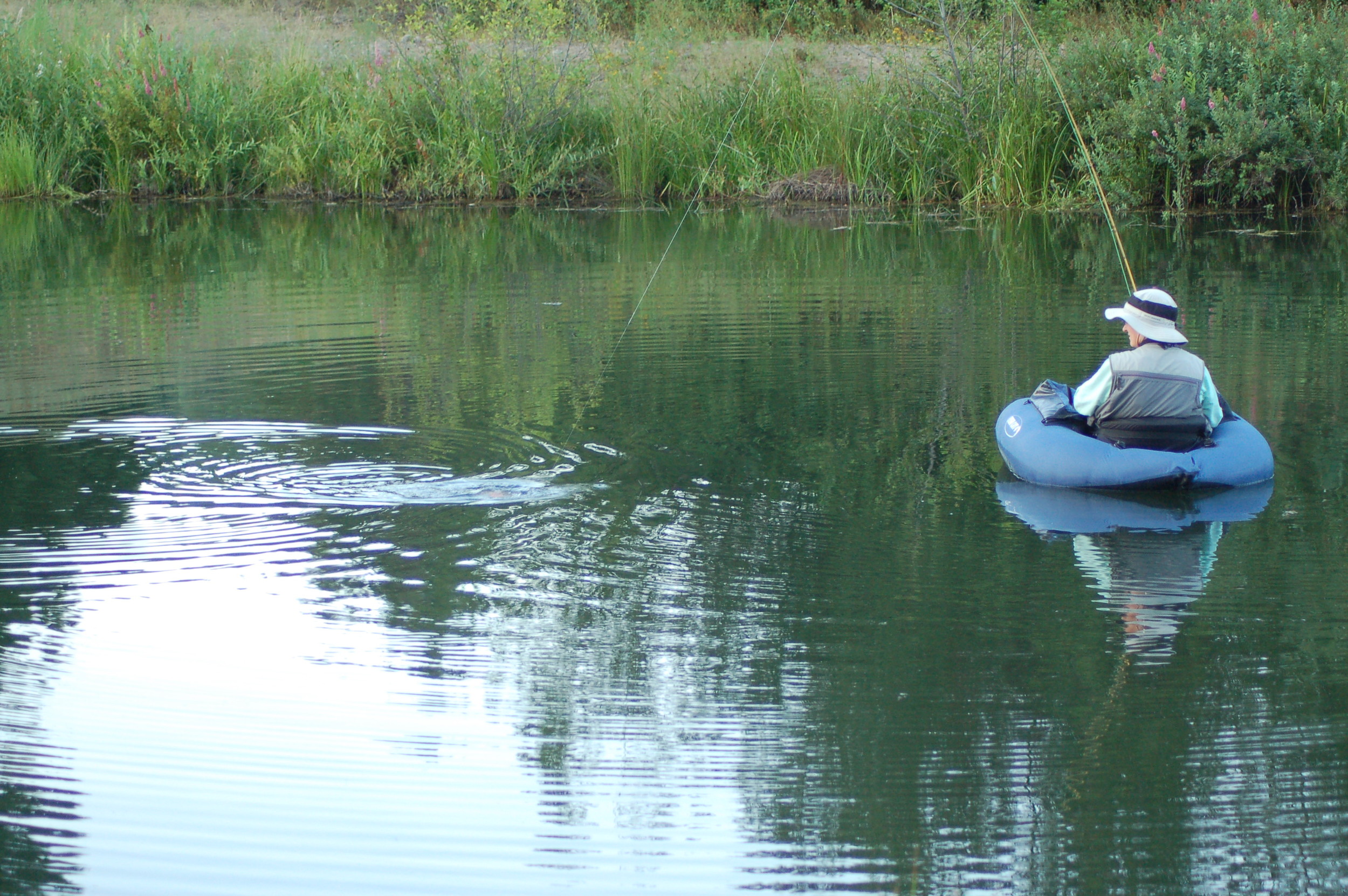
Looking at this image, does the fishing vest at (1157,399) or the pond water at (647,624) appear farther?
the fishing vest at (1157,399)

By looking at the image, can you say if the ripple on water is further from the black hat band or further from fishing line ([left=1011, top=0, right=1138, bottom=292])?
fishing line ([left=1011, top=0, right=1138, bottom=292])

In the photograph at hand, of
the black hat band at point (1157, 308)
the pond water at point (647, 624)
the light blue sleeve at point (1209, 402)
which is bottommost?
the pond water at point (647, 624)

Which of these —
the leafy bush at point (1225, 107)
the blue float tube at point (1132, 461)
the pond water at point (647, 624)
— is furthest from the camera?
the leafy bush at point (1225, 107)

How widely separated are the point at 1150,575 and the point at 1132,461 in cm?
95

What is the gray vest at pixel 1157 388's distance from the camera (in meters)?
6.43

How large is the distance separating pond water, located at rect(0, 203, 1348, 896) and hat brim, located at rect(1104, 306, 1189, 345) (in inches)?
27.7

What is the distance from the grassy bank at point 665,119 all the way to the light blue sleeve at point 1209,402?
33.0 feet

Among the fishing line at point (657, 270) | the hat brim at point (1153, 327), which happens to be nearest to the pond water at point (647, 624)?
the fishing line at point (657, 270)

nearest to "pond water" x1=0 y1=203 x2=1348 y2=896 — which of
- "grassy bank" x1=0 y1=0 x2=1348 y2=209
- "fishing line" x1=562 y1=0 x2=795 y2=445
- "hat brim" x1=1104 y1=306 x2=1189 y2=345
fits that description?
"fishing line" x1=562 y1=0 x2=795 y2=445

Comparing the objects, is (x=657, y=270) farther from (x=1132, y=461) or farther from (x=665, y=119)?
(x=1132, y=461)

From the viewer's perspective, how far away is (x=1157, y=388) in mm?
6434

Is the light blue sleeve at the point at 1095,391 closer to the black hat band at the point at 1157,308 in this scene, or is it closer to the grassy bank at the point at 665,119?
the black hat band at the point at 1157,308

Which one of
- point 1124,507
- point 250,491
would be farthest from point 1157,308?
point 250,491

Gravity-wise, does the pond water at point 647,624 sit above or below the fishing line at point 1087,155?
below
